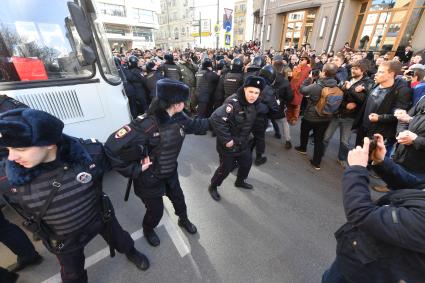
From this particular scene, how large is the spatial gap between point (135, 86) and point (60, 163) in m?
4.83

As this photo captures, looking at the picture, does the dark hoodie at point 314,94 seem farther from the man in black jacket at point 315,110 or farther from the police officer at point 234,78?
the police officer at point 234,78

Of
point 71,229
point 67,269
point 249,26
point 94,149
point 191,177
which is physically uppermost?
point 249,26

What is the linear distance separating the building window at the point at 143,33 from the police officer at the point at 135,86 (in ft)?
126

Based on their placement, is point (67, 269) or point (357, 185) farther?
point (67, 269)

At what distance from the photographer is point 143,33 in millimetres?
40031

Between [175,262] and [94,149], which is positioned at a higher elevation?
[94,149]

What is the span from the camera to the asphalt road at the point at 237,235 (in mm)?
2244

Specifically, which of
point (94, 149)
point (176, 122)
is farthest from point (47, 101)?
point (176, 122)

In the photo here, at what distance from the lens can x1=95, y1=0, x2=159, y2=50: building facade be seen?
33.3m

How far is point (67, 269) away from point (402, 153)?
12.5 ft

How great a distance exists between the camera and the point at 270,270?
7.48ft

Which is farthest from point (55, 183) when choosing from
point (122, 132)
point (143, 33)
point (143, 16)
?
point (143, 33)

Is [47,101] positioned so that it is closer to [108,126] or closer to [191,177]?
[108,126]

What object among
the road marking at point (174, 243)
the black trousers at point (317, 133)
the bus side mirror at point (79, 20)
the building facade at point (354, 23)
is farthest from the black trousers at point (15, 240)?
the building facade at point (354, 23)
